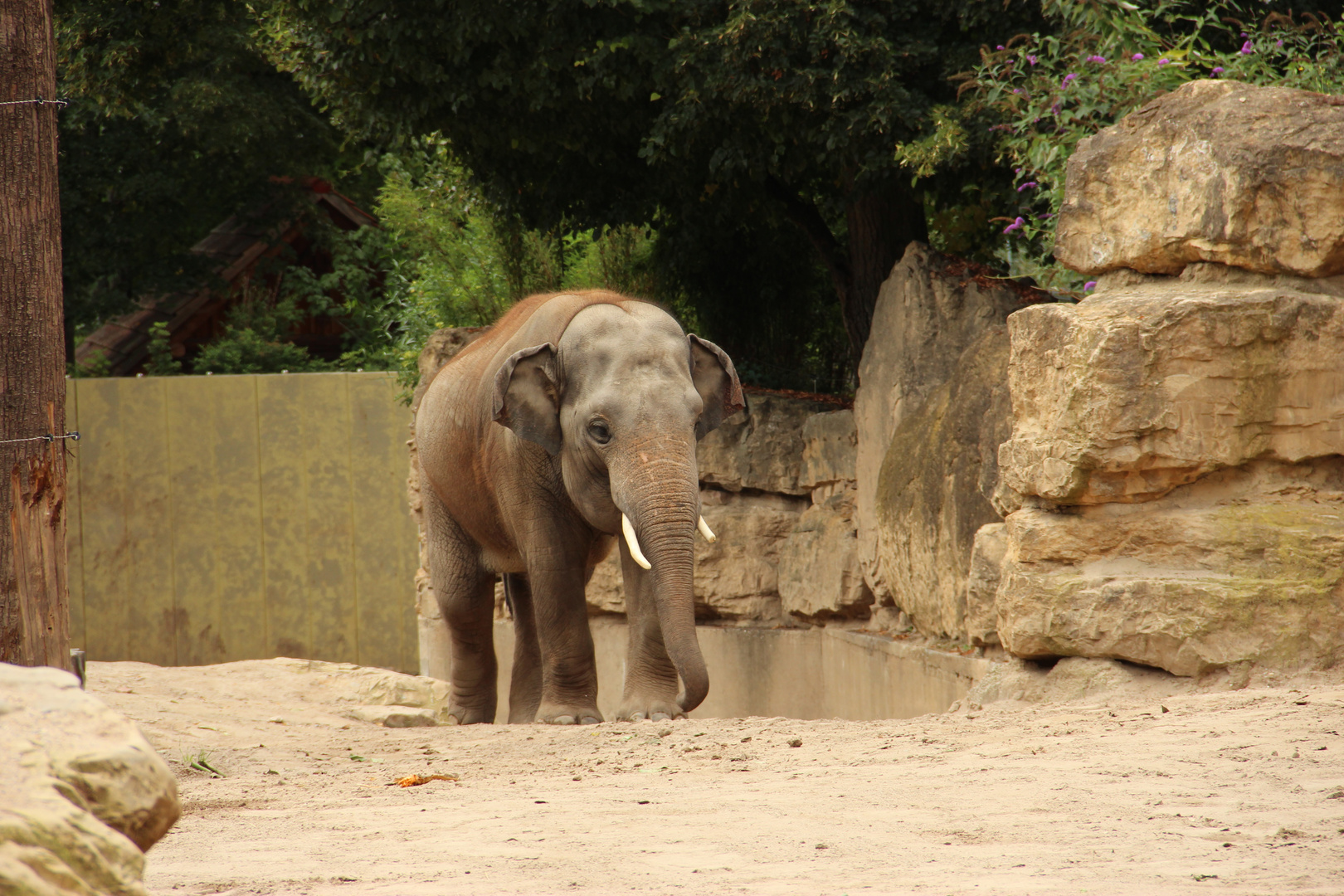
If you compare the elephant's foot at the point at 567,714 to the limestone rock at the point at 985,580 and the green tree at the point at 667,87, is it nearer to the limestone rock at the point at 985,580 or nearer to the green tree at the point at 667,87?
the limestone rock at the point at 985,580

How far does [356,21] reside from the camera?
754cm

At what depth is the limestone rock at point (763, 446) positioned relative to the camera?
871 centimetres

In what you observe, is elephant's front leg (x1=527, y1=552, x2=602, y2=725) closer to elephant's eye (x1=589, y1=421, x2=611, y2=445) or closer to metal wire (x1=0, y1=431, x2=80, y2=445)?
elephant's eye (x1=589, y1=421, x2=611, y2=445)

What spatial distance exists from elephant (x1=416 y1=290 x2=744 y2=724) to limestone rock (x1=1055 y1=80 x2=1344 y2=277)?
187cm

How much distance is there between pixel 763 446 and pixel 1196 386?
430 centimetres

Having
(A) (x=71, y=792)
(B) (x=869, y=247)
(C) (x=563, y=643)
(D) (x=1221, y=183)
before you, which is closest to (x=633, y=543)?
(C) (x=563, y=643)

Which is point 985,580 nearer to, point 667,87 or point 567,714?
point 567,714

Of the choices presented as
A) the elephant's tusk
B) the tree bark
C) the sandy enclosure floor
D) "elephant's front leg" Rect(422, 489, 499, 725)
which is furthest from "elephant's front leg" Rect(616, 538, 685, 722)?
the tree bark

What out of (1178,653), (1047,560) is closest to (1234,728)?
(1178,653)

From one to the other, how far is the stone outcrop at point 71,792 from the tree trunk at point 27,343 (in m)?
→ 2.45

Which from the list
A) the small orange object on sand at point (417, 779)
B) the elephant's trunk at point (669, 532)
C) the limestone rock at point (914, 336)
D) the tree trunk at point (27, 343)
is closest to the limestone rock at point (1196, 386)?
the elephant's trunk at point (669, 532)

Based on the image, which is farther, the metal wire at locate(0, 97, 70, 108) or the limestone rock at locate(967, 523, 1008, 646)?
the limestone rock at locate(967, 523, 1008, 646)

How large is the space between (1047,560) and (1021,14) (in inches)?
142

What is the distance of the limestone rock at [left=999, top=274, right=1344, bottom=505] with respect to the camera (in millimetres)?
4582
